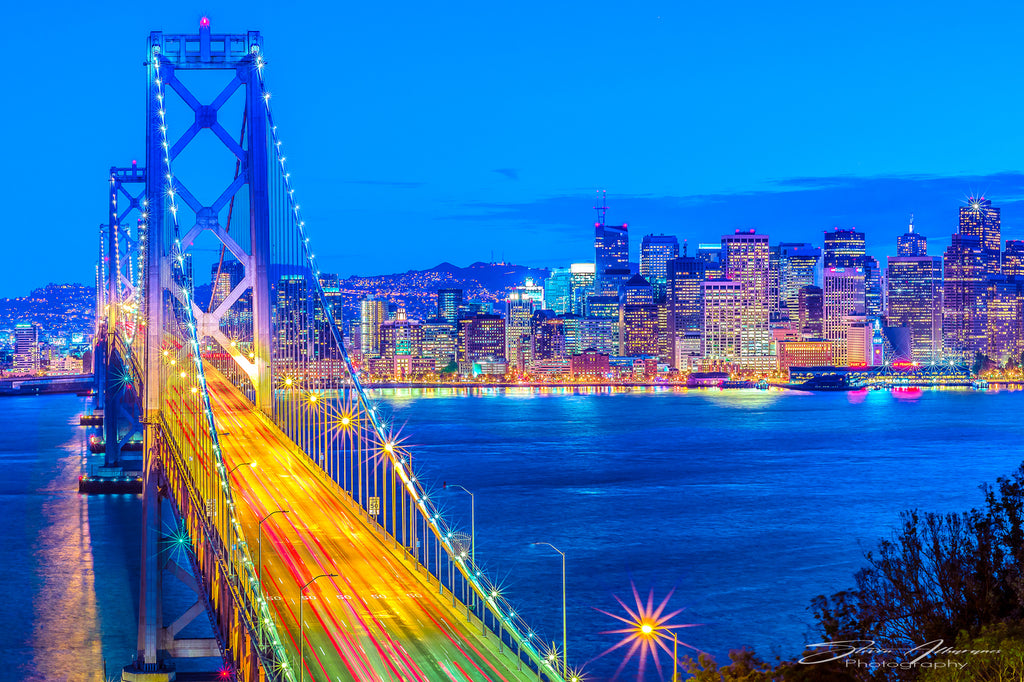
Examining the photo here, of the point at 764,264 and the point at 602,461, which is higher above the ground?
the point at 764,264

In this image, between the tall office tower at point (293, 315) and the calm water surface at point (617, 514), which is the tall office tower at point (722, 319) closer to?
the calm water surface at point (617, 514)

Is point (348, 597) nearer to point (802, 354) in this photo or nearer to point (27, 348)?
point (802, 354)

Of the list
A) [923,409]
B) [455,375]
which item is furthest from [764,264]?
[923,409]

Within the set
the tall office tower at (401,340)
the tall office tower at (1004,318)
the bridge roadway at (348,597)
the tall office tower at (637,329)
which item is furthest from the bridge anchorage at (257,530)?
the tall office tower at (1004,318)

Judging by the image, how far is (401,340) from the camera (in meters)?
157

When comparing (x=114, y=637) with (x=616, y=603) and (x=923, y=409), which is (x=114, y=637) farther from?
(x=923, y=409)

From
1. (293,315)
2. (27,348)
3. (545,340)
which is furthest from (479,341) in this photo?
(293,315)

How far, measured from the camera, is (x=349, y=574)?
16391 mm

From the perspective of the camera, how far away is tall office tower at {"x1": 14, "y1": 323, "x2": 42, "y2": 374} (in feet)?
524

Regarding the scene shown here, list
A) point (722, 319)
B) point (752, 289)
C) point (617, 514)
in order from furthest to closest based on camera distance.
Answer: point (752, 289), point (722, 319), point (617, 514)

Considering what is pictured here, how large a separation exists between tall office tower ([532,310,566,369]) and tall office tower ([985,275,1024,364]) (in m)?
55.6

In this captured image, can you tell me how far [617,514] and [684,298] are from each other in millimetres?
134078

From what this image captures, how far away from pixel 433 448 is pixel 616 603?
33.3 m

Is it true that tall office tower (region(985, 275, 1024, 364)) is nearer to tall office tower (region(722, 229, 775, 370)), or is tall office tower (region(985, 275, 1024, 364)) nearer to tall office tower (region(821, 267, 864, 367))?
tall office tower (region(821, 267, 864, 367))
